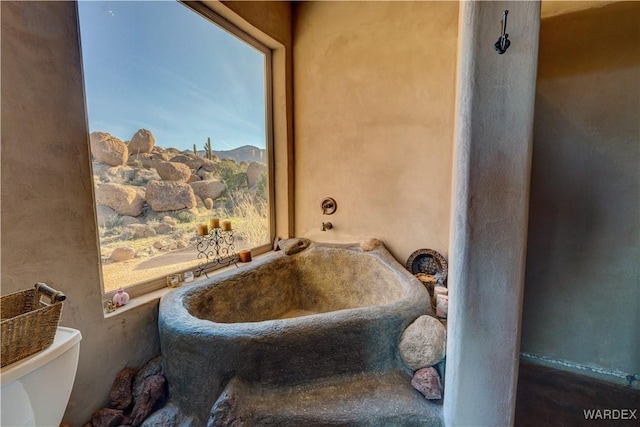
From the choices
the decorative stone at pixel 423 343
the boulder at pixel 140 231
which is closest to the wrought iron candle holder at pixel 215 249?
the boulder at pixel 140 231

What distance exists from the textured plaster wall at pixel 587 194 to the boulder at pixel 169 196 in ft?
7.83

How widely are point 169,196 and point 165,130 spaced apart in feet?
1.47

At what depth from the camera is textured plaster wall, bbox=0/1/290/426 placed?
3.41 feet

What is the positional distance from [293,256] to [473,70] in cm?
198

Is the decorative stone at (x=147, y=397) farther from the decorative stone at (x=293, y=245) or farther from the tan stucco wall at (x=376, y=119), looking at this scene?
the tan stucco wall at (x=376, y=119)

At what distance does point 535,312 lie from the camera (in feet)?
5.80

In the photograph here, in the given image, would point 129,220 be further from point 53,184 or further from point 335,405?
point 335,405

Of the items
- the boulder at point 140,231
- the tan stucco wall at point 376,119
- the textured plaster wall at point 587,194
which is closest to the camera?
the textured plaster wall at point 587,194

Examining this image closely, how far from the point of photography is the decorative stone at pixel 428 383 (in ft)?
4.05

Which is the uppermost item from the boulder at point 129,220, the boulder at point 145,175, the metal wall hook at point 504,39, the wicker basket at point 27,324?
the metal wall hook at point 504,39

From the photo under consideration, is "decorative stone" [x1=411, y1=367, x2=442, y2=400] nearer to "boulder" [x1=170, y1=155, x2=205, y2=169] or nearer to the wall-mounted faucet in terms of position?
the wall-mounted faucet

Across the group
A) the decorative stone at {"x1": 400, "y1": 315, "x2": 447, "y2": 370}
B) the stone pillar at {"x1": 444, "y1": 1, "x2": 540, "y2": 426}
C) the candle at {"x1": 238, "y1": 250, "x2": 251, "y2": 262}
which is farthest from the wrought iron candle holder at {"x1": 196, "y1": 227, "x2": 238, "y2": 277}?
the stone pillar at {"x1": 444, "y1": 1, "x2": 540, "y2": 426}

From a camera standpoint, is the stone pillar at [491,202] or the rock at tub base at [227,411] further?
the rock at tub base at [227,411]

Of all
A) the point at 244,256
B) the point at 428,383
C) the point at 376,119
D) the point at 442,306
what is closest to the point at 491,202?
the point at 428,383
